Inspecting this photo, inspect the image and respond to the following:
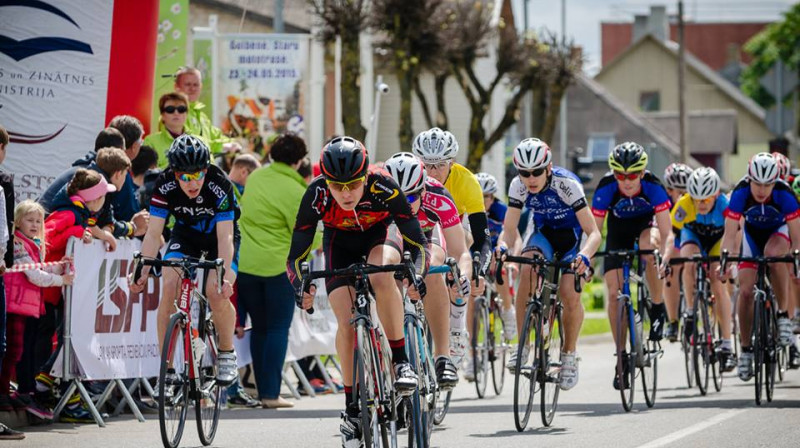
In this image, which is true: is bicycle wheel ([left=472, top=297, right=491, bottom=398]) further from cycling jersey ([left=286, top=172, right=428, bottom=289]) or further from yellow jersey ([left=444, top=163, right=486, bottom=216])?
cycling jersey ([left=286, top=172, right=428, bottom=289])

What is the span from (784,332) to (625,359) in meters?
2.36

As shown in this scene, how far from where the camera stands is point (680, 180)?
1786 centimetres

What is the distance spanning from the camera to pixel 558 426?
11.8m

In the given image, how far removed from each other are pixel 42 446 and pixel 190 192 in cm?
214

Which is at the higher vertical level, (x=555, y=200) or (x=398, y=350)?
(x=555, y=200)

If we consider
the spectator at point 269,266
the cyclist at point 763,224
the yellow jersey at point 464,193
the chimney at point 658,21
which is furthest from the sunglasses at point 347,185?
the chimney at point 658,21

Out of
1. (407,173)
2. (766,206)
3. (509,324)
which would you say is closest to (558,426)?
(407,173)

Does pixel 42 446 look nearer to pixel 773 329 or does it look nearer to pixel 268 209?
pixel 268 209

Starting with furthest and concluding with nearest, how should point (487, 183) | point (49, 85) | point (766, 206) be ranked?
1. point (487, 183)
2. point (766, 206)
3. point (49, 85)

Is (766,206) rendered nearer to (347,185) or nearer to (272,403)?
(272,403)

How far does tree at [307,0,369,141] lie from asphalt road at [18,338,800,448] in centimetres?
1117

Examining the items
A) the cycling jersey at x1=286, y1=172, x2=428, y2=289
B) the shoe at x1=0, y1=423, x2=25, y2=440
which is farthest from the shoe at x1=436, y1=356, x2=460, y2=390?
the shoe at x1=0, y1=423, x2=25, y2=440

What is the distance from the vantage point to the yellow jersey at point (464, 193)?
11906mm

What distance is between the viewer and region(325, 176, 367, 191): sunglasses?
8.47 m
